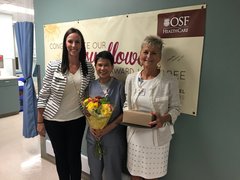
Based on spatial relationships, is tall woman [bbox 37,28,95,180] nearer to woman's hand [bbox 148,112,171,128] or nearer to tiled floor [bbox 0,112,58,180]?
woman's hand [bbox 148,112,171,128]

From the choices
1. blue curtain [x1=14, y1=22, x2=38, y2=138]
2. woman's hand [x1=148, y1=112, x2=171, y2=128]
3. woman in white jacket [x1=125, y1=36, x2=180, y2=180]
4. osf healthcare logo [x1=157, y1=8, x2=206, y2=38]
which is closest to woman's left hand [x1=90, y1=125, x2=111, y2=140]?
woman in white jacket [x1=125, y1=36, x2=180, y2=180]

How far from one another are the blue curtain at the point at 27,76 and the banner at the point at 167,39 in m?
1.23

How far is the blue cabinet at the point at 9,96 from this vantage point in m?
4.47

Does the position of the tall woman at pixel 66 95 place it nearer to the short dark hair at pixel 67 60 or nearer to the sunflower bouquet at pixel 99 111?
the short dark hair at pixel 67 60

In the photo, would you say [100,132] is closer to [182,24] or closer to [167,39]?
[167,39]

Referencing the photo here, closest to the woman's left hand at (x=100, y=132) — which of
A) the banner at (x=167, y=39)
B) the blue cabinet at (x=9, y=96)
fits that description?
the banner at (x=167, y=39)

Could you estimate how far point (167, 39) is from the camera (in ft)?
5.23

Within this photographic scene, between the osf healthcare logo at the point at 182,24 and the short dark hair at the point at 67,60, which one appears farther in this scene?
the short dark hair at the point at 67,60

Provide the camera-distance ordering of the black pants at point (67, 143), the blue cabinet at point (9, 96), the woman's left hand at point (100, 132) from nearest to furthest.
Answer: the woman's left hand at point (100, 132) < the black pants at point (67, 143) < the blue cabinet at point (9, 96)

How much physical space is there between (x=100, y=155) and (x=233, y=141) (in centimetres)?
101

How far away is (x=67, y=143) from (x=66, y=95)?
1.54 feet

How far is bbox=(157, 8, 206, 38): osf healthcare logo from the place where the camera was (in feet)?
4.71

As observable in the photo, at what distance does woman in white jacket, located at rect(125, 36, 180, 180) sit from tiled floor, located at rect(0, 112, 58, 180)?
142 centimetres

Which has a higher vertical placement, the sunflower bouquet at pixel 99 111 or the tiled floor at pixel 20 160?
the sunflower bouquet at pixel 99 111
